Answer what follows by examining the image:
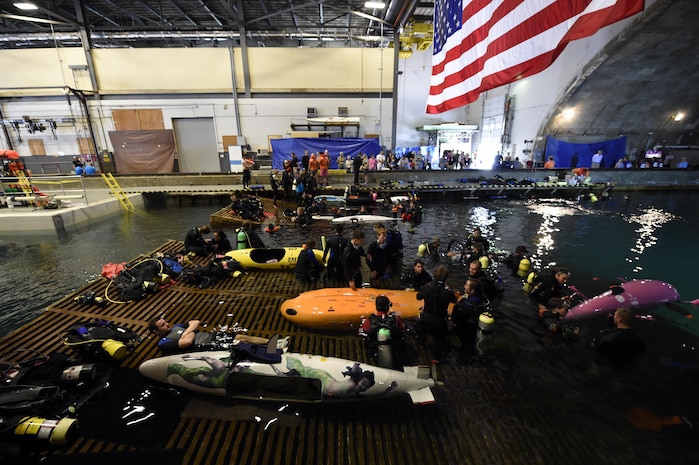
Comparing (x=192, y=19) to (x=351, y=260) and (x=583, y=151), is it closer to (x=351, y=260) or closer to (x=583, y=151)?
(x=351, y=260)

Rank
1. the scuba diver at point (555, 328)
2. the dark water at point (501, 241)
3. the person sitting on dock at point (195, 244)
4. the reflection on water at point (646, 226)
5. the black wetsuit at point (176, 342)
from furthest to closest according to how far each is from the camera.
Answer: the reflection on water at point (646, 226) < the person sitting on dock at point (195, 244) < the dark water at point (501, 241) < the scuba diver at point (555, 328) < the black wetsuit at point (176, 342)

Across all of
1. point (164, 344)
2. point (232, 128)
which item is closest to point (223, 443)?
point (164, 344)

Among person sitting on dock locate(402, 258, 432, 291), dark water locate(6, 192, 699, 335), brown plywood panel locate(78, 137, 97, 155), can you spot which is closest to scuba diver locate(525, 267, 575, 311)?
dark water locate(6, 192, 699, 335)

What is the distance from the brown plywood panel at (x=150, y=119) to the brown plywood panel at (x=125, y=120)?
34cm

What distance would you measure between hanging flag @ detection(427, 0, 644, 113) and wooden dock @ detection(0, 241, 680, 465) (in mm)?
5312

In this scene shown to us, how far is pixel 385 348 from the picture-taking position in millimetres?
4980

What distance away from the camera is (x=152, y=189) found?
64.8 ft

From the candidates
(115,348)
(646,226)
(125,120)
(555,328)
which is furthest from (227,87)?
(646,226)

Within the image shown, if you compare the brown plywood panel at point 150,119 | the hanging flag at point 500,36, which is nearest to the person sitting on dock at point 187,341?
the hanging flag at point 500,36

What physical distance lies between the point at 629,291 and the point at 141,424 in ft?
32.5

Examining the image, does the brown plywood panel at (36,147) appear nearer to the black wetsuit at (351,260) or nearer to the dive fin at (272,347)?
the black wetsuit at (351,260)

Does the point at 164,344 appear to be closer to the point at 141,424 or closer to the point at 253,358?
the point at 141,424

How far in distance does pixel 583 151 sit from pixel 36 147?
43.6 meters

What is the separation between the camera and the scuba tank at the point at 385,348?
496 cm
